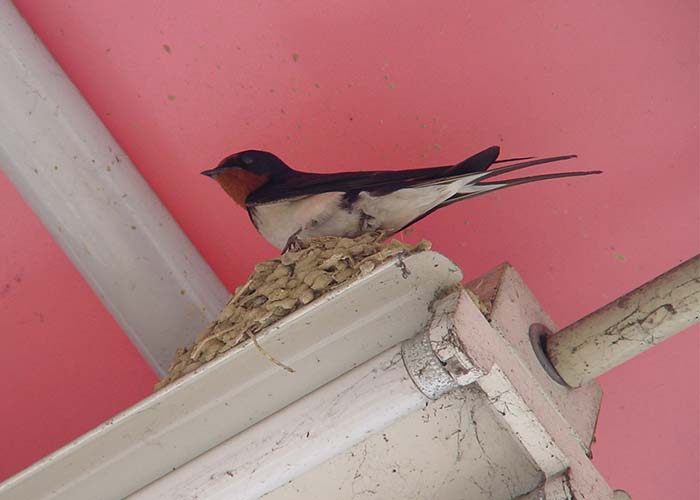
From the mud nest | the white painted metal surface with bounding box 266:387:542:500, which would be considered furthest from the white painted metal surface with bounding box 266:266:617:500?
the mud nest

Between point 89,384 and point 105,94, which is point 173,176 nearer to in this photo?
point 105,94

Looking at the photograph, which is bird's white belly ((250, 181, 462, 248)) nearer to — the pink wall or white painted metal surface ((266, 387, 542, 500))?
the pink wall

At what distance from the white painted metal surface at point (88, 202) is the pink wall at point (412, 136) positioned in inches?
4.3

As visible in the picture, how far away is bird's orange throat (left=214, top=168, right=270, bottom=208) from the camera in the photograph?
216 centimetres

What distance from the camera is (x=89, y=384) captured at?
7.73ft

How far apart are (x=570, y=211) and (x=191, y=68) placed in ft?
3.21

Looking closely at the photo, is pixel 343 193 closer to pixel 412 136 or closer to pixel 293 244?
pixel 293 244

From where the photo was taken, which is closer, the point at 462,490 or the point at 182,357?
the point at 462,490

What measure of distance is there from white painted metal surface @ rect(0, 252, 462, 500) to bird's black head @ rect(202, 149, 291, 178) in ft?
2.31

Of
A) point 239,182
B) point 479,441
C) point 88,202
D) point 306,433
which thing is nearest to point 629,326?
point 479,441

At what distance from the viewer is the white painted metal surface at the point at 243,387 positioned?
1514 mm

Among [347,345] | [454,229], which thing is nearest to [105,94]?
[454,229]

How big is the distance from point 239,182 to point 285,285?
20.2 inches

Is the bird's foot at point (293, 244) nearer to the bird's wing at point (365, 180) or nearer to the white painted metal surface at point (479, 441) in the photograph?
the bird's wing at point (365, 180)
